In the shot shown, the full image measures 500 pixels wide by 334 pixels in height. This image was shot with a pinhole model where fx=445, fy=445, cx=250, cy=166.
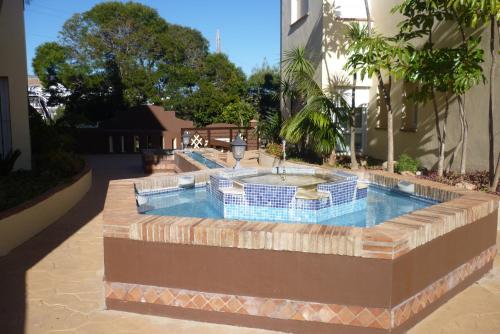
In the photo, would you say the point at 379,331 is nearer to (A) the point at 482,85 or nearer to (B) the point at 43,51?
(A) the point at 482,85

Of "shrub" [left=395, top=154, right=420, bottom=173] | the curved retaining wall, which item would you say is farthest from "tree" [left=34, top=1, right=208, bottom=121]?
"shrub" [left=395, top=154, right=420, bottom=173]

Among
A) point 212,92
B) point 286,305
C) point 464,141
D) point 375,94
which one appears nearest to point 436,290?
point 286,305

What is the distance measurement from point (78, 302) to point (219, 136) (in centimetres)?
1651

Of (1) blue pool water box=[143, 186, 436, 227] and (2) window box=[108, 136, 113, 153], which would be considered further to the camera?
(2) window box=[108, 136, 113, 153]

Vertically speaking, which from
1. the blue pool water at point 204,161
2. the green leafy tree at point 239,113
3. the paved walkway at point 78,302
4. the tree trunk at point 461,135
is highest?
the green leafy tree at point 239,113

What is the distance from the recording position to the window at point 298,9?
48.0ft

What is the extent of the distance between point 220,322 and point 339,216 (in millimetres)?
3017

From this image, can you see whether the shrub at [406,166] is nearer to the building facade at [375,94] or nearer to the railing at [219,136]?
the building facade at [375,94]

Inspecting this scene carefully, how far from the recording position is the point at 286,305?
156 inches

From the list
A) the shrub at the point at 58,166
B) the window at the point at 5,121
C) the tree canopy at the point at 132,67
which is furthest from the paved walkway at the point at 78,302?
the tree canopy at the point at 132,67

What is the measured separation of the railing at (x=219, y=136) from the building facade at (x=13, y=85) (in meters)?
9.02

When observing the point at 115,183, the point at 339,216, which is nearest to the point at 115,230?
the point at 115,183

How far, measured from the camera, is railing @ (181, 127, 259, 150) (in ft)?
65.1

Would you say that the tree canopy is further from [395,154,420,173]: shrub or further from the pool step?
the pool step
